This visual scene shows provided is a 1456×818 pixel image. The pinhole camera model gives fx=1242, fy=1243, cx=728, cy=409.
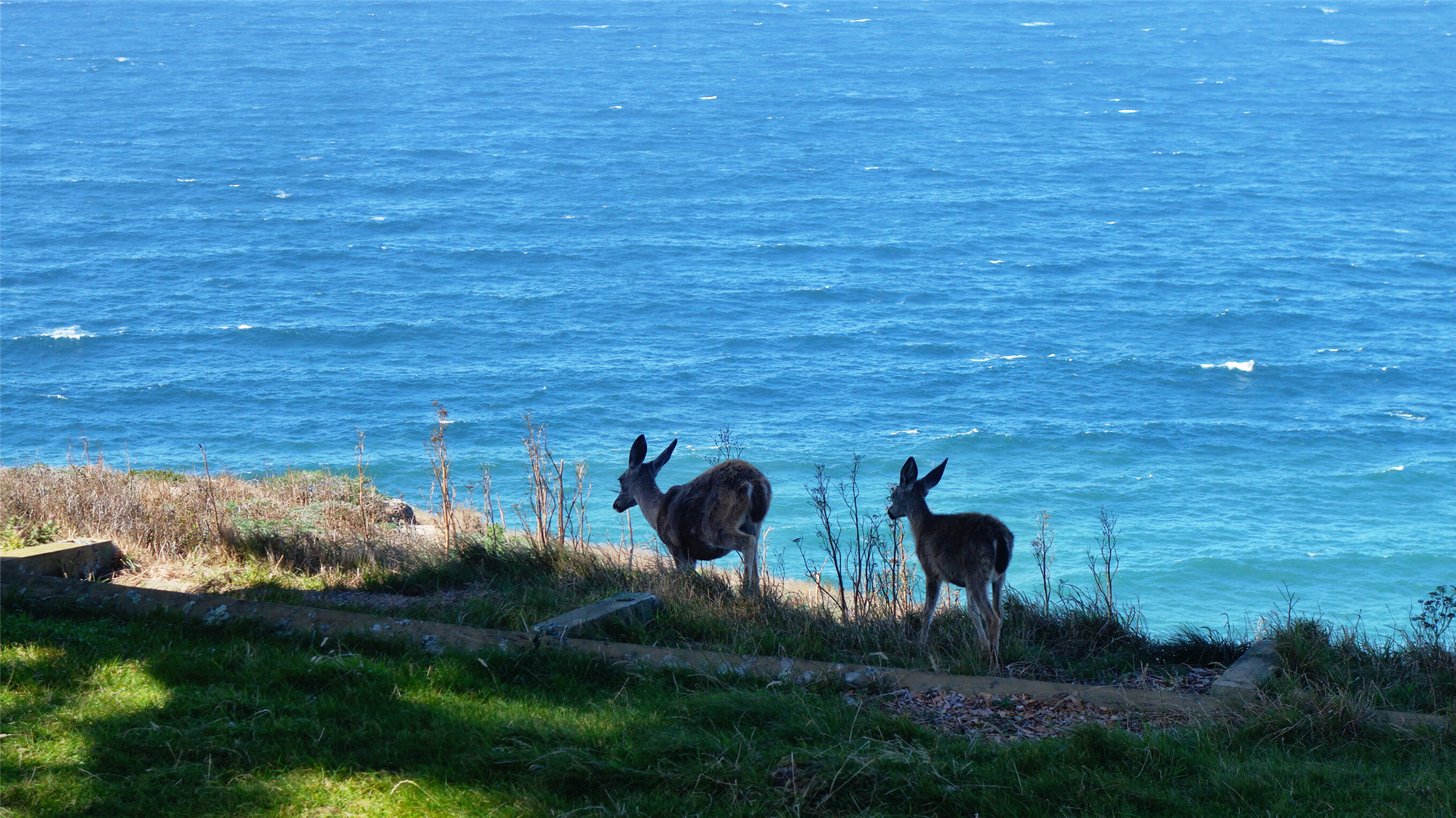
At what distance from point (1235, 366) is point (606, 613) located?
179ft

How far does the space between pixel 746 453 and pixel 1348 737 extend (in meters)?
36.7

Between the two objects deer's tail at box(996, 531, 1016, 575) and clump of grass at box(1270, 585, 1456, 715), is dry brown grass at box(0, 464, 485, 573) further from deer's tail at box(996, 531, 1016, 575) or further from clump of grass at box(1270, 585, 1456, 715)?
clump of grass at box(1270, 585, 1456, 715)

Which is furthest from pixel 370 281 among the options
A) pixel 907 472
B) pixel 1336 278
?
pixel 907 472

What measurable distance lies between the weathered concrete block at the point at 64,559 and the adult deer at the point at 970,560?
21.2ft

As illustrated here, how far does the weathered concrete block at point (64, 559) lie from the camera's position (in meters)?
9.34

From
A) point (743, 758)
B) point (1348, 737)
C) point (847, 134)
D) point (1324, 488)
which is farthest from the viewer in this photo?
point (847, 134)

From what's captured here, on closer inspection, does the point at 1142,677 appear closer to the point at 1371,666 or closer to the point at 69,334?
the point at 1371,666

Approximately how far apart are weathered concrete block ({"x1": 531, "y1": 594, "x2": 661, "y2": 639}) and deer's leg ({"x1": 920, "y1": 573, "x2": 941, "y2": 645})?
1.89 meters

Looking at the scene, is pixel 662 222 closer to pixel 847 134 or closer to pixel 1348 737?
pixel 847 134

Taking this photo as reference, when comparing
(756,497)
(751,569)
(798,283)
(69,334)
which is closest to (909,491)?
(756,497)

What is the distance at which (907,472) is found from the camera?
973 cm

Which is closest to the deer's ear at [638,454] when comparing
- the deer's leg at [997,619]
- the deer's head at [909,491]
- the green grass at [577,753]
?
the deer's head at [909,491]

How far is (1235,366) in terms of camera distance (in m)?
57.1

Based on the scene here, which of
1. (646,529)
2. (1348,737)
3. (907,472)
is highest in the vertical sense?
(907,472)
